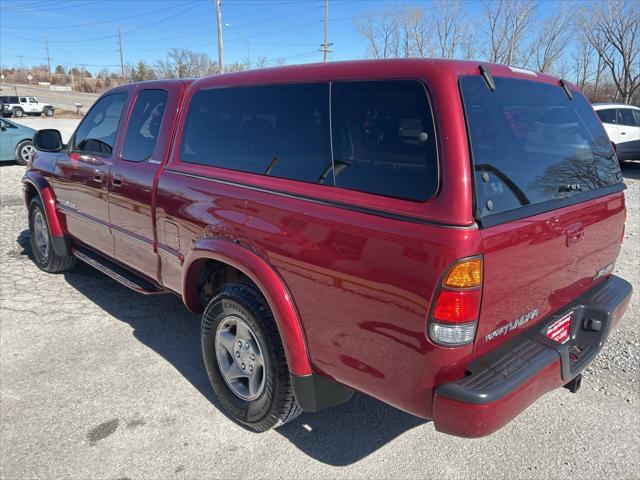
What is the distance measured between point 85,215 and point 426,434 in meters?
3.35

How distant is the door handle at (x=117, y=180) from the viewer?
360 centimetres

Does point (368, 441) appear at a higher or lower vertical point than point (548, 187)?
lower

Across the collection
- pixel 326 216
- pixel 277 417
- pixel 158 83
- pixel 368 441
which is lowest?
pixel 368 441

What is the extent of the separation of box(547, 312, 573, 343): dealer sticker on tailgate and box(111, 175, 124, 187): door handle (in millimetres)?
2997

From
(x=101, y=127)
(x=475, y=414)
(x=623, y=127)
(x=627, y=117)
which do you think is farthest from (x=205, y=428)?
(x=627, y=117)

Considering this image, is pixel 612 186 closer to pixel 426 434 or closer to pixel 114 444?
pixel 426 434

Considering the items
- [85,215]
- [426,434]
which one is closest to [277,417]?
[426,434]

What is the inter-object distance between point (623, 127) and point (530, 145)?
12538mm

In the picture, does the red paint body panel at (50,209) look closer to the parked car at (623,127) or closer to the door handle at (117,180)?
the door handle at (117,180)

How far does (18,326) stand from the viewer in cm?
398

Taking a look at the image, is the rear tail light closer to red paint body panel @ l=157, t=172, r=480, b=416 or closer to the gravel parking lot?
red paint body panel @ l=157, t=172, r=480, b=416

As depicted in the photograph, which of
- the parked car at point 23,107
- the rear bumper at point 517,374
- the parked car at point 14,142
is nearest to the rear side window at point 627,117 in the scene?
the rear bumper at point 517,374

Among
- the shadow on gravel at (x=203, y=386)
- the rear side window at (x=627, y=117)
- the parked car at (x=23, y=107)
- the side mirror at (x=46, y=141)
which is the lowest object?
the shadow on gravel at (x=203, y=386)

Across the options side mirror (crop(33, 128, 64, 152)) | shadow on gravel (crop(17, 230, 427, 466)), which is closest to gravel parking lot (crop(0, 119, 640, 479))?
shadow on gravel (crop(17, 230, 427, 466))
